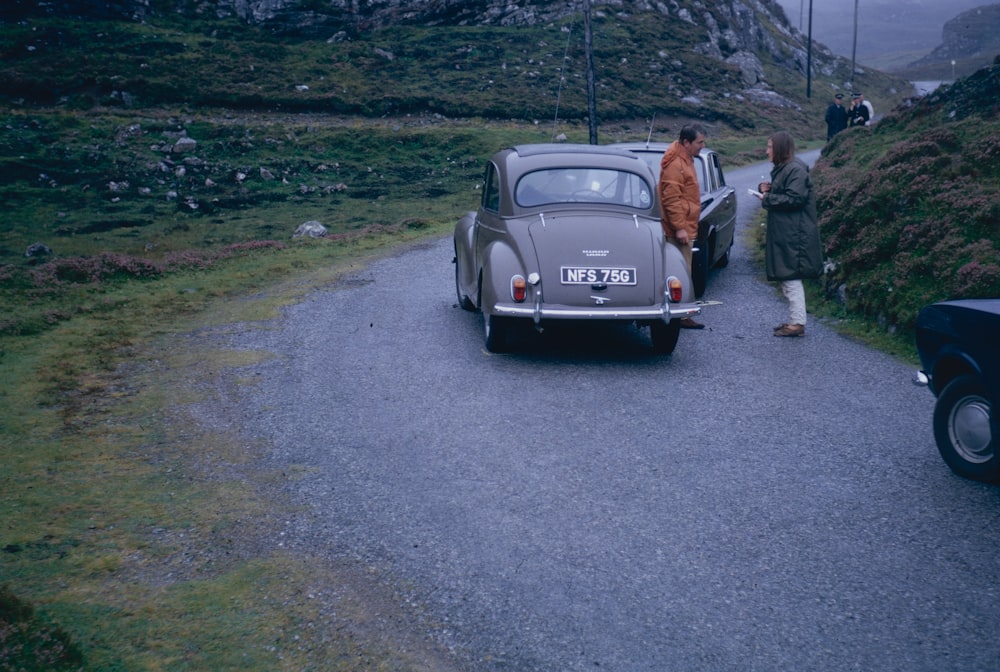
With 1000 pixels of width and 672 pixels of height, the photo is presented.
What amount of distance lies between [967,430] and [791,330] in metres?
4.16

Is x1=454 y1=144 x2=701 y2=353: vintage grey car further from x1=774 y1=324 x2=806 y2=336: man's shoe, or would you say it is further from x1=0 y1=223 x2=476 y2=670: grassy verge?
x1=0 y1=223 x2=476 y2=670: grassy verge

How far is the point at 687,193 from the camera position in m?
9.71

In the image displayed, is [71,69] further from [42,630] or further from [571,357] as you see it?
[42,630]

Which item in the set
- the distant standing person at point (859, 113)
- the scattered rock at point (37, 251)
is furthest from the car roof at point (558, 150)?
the distant standing person at point (859, 113)

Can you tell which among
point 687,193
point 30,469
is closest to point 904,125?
point 687,193

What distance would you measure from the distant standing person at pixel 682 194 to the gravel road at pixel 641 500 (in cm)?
117

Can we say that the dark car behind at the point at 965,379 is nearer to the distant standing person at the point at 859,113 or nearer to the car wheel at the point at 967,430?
the car wheel at the point at 967,430

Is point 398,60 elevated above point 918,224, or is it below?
above

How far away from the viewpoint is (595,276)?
8.27 m

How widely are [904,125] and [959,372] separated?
17299 millimetres

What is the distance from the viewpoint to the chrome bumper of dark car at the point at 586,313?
320 inches

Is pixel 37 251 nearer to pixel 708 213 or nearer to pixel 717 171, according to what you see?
pixel 708 213

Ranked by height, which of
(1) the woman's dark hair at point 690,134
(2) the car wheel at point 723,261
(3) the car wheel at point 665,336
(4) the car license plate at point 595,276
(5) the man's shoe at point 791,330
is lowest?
(2) the car wheel at point 723,261

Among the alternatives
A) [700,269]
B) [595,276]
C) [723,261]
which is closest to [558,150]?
[595,276]
